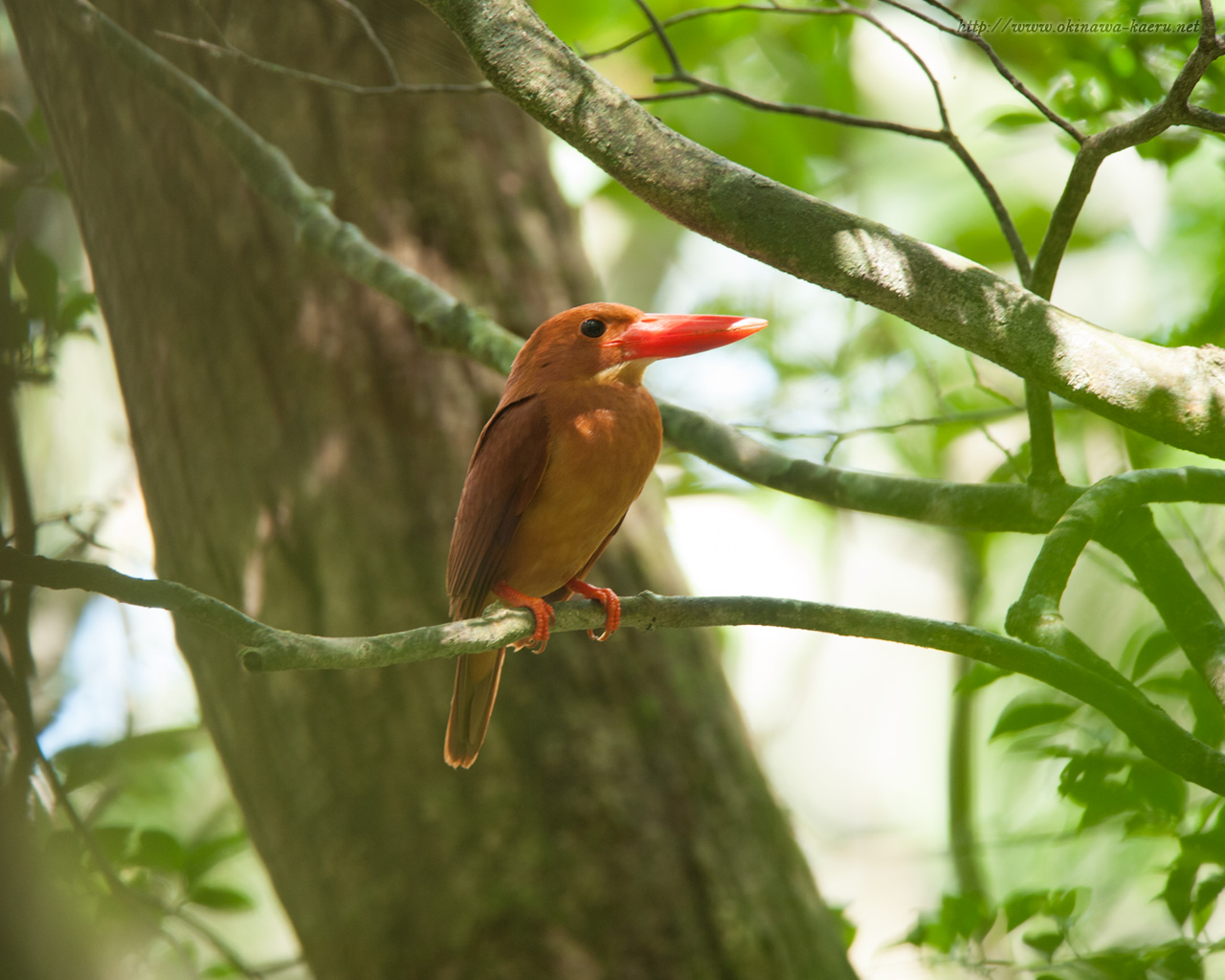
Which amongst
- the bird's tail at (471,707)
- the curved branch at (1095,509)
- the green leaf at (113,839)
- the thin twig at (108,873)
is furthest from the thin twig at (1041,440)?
the green leaf at (113,839)

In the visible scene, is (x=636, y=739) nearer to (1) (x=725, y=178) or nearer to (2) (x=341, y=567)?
(2) (x=341, y=567)

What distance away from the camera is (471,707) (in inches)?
104

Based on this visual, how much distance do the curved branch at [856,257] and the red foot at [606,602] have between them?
2.62 feet

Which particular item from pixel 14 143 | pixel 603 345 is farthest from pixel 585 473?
pixel 14 143

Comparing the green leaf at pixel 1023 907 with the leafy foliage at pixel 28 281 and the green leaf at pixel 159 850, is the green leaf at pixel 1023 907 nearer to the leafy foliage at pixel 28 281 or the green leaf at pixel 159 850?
the green leaf at pixel 159 850

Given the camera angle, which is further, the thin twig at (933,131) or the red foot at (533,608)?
the red foot at (533,608)

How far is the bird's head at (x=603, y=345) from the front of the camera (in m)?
2.58

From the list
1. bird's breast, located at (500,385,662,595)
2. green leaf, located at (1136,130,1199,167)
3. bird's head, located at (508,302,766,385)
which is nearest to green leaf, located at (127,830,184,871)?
bird's breast, located at (500,385,662,595)

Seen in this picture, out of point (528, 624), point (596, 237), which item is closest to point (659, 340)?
point (528, 624)

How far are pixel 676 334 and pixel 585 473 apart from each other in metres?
0.46

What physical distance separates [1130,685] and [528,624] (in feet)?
Result: 3.26

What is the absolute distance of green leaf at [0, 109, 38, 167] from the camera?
3236 mm

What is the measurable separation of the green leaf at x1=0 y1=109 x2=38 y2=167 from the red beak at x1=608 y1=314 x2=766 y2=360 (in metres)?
2.19

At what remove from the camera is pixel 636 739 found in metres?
3.00
